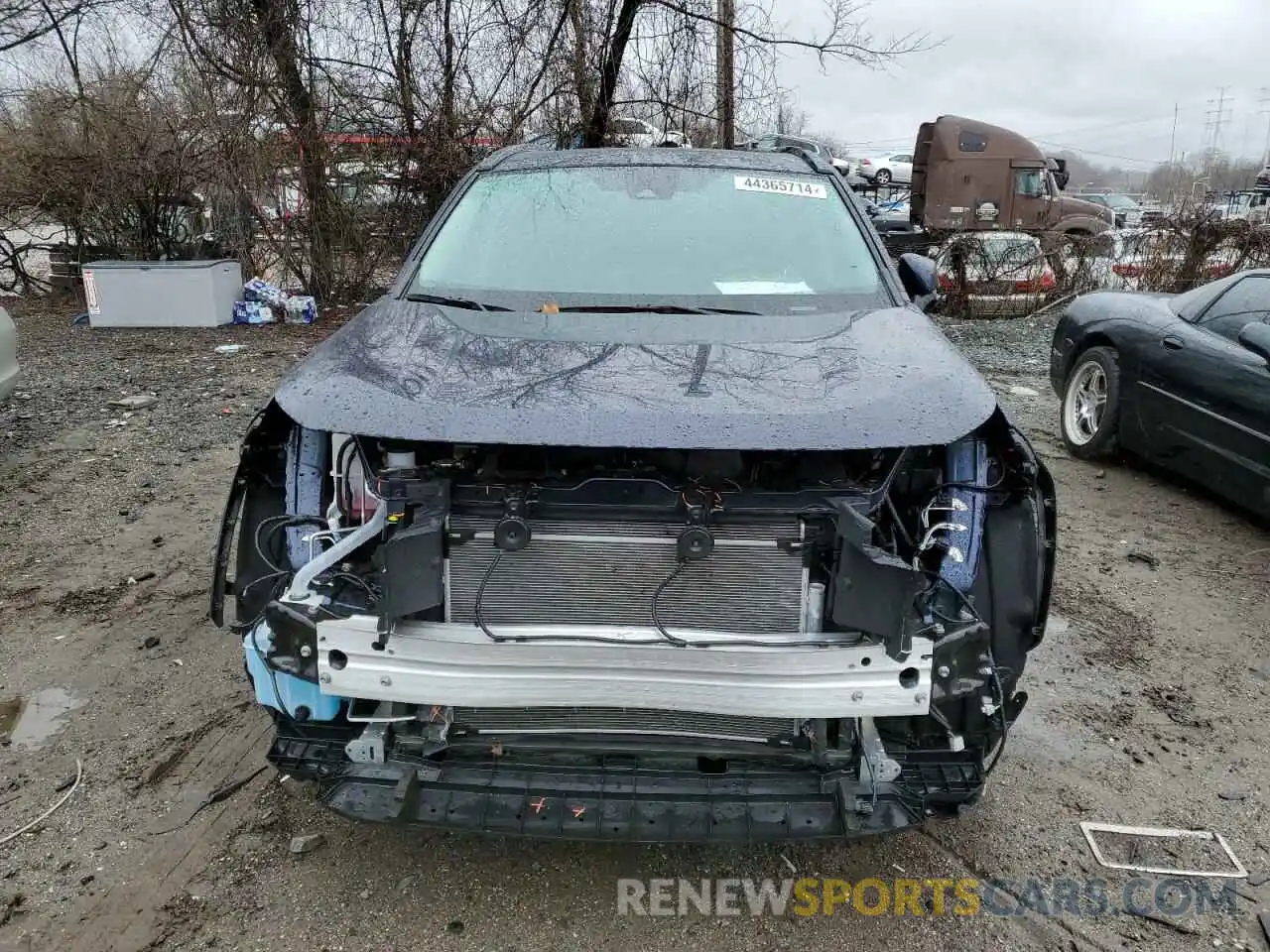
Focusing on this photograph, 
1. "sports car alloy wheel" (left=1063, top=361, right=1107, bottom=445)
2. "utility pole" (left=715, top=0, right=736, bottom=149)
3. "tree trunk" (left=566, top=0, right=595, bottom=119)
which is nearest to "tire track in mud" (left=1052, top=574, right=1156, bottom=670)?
"sports car alloy wheel" (left=1063, top=361, right=1107, bottom=445)

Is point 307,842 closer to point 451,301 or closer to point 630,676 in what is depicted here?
point 630,676

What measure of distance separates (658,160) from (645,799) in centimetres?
270

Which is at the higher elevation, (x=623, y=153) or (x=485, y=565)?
(x=623, y=153)

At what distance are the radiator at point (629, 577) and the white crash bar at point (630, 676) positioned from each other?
0.12 meters

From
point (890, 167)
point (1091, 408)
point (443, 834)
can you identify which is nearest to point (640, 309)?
point (443, 834)

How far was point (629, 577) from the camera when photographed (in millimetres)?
2117

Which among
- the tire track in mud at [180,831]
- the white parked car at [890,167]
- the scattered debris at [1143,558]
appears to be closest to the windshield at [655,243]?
the tire track in mud at [180,831]

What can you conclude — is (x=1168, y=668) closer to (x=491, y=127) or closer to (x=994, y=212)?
(x=491, y=127)

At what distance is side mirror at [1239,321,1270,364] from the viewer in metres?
4.46

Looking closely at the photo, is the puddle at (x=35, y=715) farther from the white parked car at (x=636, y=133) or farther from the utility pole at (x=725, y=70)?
the utility pole at (x=725, y=70)

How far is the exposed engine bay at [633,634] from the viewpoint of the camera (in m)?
1.99

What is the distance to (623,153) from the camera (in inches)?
153

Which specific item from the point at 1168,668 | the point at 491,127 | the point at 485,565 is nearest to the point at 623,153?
the point at 485,565

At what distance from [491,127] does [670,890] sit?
9.17 m
